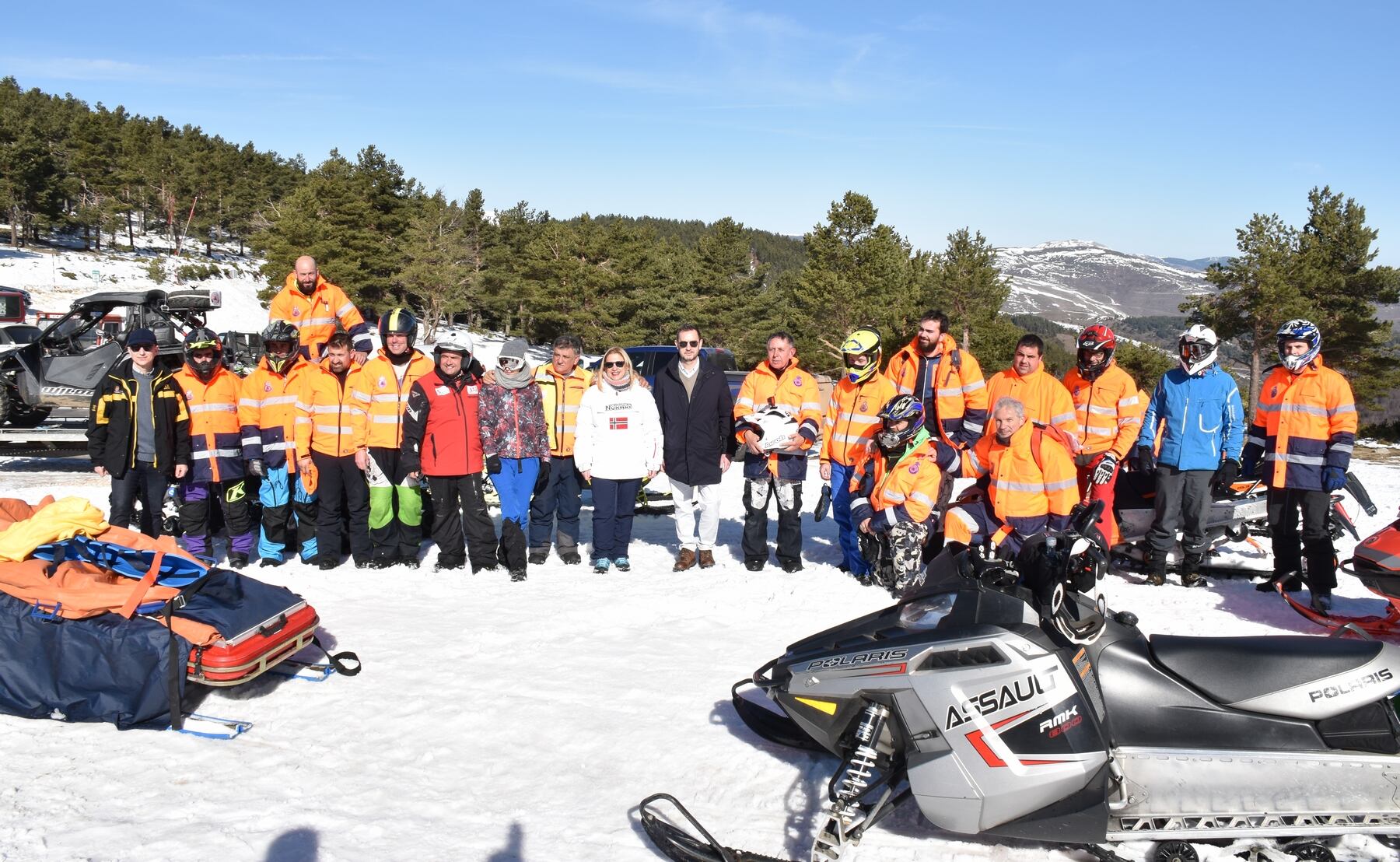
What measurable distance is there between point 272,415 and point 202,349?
0.77 meters

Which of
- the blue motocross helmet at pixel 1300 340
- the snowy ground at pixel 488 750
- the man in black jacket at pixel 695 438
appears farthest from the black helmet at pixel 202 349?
the blue motocross helmet at pixel 1300 340

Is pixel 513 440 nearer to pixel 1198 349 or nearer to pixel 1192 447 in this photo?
pixel 1192 447

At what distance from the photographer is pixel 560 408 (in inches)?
305

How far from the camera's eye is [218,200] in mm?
64188

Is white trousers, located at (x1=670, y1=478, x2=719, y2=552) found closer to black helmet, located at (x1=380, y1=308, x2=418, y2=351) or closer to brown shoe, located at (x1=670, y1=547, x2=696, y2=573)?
brown shoe, located at (x1=670, y1=547, x2=696, y2=573)

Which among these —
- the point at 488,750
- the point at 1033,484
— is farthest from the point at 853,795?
the point at 1033,484

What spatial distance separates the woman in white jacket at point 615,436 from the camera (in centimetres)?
751

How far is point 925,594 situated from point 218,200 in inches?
2865

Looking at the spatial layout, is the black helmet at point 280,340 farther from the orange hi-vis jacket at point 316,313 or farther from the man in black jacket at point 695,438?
the man in black jacket at point 695,438

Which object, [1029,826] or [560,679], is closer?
[1029,826]

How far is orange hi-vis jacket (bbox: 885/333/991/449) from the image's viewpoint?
746cm

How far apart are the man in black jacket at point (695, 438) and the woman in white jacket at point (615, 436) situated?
A: 23 centimetres

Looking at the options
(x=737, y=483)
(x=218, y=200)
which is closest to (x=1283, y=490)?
(x=737, y=483)

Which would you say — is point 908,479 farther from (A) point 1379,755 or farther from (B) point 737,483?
(B) point 737,483
